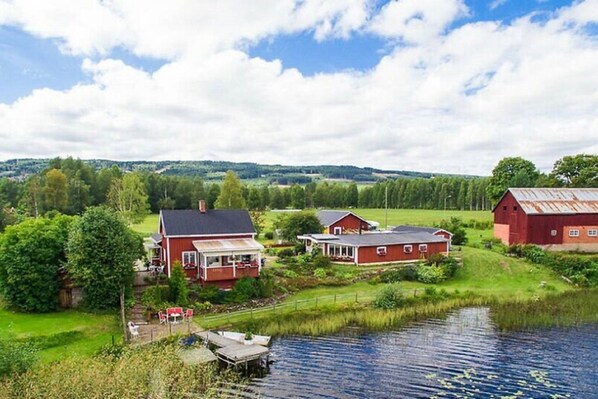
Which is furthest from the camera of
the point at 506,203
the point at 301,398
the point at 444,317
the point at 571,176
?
the point at 571,176

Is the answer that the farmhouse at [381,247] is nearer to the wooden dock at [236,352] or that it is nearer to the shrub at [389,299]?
the shrub at [389,299]

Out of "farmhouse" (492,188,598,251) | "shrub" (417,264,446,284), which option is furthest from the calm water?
"farmhouse" (492,188,598,251)

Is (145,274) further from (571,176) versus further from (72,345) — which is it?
(571,176)

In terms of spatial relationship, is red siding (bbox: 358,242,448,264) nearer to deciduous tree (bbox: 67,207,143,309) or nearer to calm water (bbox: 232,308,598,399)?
calm water (bbox: 232,308,598,399)

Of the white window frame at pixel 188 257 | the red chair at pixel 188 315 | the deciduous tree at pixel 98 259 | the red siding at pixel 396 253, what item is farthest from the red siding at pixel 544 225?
the deciduous tree at pixel 98 259

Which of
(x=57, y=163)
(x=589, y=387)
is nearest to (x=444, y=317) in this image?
(x=589, y=387)

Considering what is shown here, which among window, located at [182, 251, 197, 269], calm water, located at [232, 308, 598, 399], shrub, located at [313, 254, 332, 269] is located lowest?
calm water, located at [232, 308, 598, 399]
